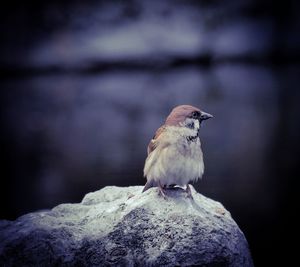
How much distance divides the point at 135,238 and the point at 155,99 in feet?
5.94

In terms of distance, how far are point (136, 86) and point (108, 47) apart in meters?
0.41

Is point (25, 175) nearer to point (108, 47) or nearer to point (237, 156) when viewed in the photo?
point (108, 47)

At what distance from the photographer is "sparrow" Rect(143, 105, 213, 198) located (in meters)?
2.55

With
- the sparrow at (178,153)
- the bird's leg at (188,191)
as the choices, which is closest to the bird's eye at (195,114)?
the sparrow at (178,153)

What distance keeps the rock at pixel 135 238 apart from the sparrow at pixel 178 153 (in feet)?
0.42

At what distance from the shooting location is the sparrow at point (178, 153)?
2547 millimetres

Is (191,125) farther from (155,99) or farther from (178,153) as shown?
(155,99)

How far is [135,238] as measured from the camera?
2.29m

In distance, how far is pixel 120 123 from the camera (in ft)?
13.0

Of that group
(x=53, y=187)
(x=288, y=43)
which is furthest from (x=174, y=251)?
(x=288, y=43)

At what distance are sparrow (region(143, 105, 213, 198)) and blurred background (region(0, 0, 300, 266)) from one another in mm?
1183

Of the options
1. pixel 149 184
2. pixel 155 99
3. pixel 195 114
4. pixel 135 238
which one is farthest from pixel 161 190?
pixel 155 99

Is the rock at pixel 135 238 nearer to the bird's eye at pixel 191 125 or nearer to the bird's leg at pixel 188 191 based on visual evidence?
the bird's leg at pixel 188 191

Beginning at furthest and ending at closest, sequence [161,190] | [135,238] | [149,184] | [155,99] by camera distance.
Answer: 1. [155,99]
2. [149,184]
3. [161,190]
4. [135,238]
